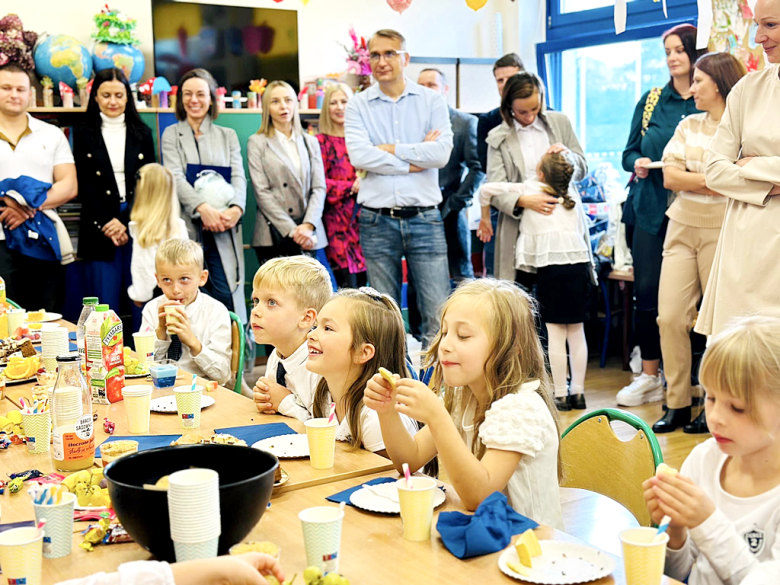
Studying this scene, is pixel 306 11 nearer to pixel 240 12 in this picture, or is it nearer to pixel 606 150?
pixel 240 12

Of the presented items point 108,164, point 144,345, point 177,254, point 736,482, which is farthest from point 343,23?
point 736,482

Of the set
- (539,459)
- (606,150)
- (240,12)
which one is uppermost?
(240,12)

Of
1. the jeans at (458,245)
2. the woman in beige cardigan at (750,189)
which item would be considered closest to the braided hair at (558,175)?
the woman in beige cardigan at (750,189)

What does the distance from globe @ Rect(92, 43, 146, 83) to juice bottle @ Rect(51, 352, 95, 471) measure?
446 cm

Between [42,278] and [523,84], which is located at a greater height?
[523,84]

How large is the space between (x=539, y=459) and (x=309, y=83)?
5314 millimetres

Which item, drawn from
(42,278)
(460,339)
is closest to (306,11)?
(42,278)

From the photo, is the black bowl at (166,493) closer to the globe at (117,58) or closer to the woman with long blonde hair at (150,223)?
the woman with long blonde hair at (150,223)

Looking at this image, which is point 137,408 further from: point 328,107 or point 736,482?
point 328,107

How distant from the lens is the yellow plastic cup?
44.6 inches

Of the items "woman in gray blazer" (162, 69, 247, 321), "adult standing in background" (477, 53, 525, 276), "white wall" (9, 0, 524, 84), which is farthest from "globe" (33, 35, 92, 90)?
"adult standing in background" (477, 53, 525, 276)

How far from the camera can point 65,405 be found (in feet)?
5.67

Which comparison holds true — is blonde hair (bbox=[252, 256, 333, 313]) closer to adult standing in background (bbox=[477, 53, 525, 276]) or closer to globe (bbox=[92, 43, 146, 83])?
adult standing in background (bbox=[477, 53, 525, 276])

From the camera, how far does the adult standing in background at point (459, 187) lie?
18.3 feet
